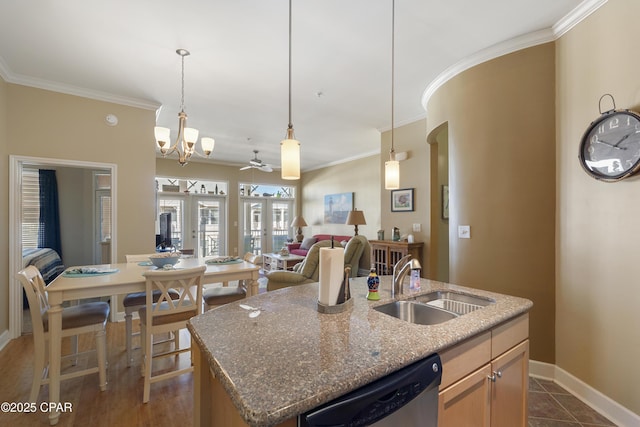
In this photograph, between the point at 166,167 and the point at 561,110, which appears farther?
the point at 166,167

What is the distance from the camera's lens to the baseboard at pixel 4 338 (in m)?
2.87

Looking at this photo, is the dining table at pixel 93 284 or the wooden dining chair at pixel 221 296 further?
the wooden dining chair at pixel 221 296

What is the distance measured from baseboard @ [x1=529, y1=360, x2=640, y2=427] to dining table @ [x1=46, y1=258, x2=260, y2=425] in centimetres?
253

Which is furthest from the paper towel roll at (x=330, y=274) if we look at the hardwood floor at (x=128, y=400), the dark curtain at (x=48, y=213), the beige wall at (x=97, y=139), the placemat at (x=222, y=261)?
the dark curtain at (x=48, y=213)

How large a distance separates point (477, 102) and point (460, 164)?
0.58 m

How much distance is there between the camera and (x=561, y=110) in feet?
7.42

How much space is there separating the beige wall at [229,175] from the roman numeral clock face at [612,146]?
660 cm

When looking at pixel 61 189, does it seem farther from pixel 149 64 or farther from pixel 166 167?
pixel 149 64


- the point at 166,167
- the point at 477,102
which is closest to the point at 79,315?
the point at 477,102

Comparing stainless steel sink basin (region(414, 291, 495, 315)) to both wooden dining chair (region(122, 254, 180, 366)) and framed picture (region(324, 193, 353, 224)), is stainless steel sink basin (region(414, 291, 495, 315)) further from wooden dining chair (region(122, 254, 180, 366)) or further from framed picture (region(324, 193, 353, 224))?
framed picture (region(324, 193, 353, 224))

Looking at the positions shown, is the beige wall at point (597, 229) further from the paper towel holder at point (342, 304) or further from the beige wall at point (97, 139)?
the beige wall at point (97, 139)

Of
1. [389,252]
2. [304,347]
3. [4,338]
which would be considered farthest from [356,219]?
[4,338]

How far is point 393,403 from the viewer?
0.90 m

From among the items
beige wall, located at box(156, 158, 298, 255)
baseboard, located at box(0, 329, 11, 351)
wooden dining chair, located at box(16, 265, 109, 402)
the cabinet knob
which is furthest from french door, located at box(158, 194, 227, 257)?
the cabinet knob
